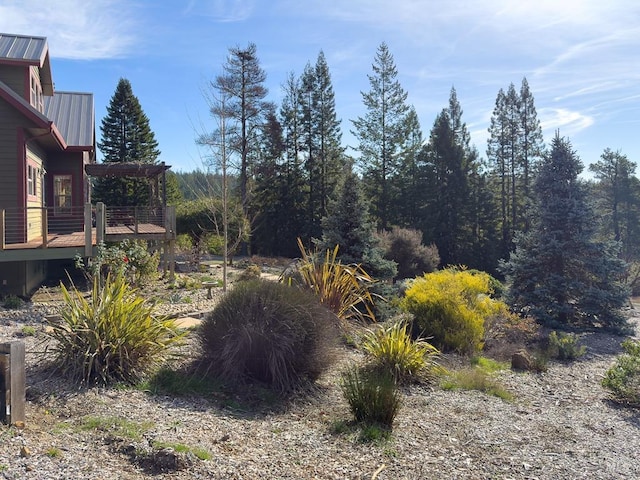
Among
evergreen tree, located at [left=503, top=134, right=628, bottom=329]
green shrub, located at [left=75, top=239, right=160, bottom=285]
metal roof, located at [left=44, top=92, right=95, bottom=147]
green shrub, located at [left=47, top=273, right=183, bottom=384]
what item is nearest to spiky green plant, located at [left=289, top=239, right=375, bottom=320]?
green shrub, located at [left=47, top=273, right=183, bottom=384]

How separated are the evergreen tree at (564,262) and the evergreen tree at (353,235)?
404cm

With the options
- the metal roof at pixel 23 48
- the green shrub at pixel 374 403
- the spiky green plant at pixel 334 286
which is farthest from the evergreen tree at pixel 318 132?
the green shrub at pixel 374 403

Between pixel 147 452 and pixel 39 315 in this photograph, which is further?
pixel 39 315

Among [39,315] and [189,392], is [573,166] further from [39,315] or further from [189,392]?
[39,315]

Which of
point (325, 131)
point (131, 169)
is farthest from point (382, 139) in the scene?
point (131, 169)

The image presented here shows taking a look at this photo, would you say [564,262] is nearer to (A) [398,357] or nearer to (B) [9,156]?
(A) [398,357]

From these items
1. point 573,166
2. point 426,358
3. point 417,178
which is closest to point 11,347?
point 426,358

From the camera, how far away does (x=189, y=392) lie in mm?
5332

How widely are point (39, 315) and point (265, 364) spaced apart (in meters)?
5.53

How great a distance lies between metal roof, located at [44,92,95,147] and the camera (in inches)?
641

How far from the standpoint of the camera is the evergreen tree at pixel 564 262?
12.3 m

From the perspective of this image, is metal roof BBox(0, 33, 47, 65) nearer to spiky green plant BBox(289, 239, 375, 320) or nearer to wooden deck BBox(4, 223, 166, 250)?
wooden deck BBox(4, 223, 166, 250)

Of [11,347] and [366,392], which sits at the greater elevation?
[11,347]

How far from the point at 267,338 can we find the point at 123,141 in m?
30.6
